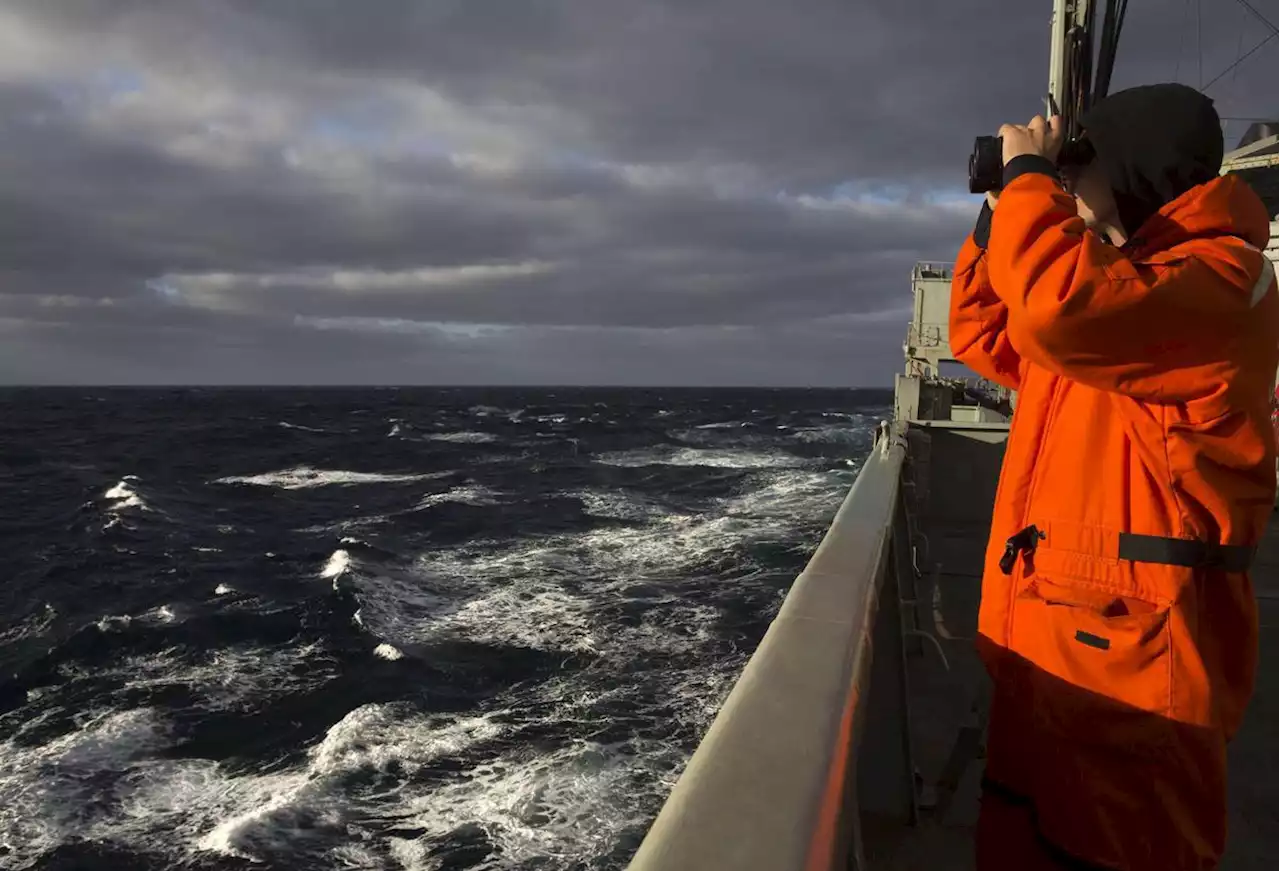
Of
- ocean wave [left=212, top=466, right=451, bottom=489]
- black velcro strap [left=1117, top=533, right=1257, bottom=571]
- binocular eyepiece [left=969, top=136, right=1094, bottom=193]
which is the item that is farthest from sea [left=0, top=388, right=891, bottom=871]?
binocular eyepiece [left=969, top=136, right=1094, bottom=193]

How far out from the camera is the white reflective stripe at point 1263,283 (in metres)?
1.45

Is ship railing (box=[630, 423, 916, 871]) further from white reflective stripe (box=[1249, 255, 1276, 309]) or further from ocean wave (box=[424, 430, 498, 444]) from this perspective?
ocean wave (box=[424, 430, 498, 444])

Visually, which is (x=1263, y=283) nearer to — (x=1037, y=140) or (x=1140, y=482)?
(x=1140, y=482)

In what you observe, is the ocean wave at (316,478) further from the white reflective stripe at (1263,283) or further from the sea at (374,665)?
the white reflective stripe at (1263,283)

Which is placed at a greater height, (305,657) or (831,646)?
(831,646)

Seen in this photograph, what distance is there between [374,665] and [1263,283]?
1162cm

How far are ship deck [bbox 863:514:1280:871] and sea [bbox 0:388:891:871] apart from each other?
3561mm

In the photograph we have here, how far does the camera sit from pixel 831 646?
162 cm

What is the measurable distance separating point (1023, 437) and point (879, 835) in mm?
1580

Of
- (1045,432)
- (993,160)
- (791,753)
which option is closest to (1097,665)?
(1045,432)

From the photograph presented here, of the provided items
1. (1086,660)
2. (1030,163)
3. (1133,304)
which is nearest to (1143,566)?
(1086,660)

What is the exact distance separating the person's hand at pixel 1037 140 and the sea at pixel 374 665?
Result: 6381 millimetres

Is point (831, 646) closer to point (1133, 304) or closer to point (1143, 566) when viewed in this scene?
point (1143, 566)

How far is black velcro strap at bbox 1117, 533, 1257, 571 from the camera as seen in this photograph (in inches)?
60.1
